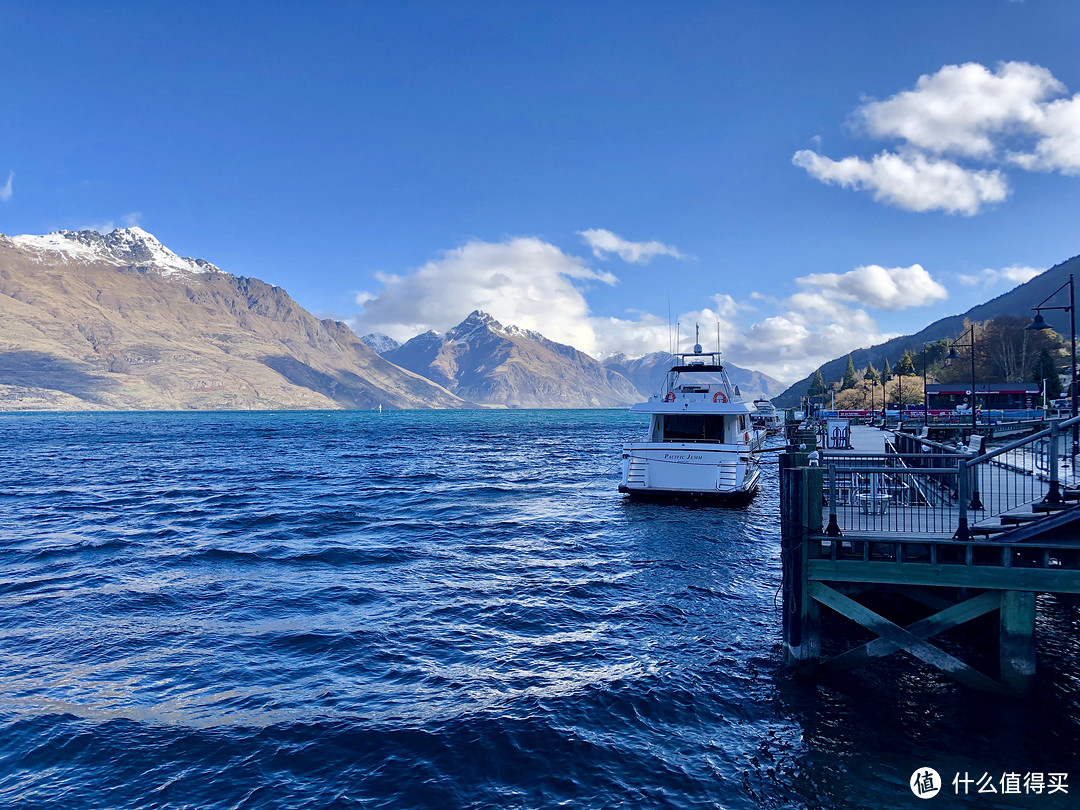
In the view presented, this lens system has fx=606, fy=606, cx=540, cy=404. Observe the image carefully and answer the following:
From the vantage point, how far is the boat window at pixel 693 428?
3019cm

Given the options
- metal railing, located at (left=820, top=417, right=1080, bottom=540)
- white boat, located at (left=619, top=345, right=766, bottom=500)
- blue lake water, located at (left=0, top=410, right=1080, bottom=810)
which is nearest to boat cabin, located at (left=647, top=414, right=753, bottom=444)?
white boat, located at (left=619, top=345, right=766, bottom=500)

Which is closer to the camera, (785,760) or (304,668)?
(785,760)

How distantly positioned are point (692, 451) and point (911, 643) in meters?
18.4

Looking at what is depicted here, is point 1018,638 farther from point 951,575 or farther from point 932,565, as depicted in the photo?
point 932,565

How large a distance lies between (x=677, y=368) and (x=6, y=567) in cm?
3067

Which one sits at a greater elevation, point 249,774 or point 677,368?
point 677,368

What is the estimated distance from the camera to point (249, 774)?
28.0ft

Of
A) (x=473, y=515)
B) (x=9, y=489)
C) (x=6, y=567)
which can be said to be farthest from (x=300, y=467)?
(x=6, y=567)

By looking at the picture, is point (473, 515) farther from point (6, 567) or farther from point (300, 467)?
point (300, 467)

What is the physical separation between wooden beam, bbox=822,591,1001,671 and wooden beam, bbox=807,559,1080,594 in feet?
0.77

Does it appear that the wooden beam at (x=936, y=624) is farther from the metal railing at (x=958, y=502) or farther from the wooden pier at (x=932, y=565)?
the metal railing at (x=958, y=502)

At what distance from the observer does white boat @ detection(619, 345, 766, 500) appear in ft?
92.4

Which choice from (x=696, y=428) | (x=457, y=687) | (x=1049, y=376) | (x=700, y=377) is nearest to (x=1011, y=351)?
(x=1049, y=376)

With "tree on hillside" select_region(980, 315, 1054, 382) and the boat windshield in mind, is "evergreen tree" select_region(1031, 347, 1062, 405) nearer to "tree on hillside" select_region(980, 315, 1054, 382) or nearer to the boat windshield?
"tree on hillside" select_region(980, 315, 1054, 382)
